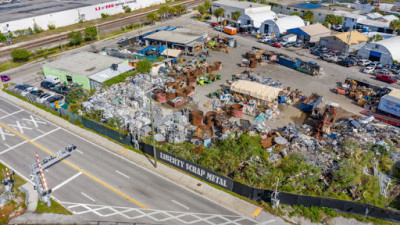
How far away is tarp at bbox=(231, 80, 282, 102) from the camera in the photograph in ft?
148

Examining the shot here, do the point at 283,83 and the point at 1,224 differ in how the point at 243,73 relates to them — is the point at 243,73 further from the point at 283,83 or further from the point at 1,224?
the point at 1,224

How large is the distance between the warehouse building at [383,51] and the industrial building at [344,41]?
3.52 meters

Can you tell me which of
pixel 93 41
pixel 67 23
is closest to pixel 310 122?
pixel 93 41

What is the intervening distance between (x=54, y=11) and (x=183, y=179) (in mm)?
88978

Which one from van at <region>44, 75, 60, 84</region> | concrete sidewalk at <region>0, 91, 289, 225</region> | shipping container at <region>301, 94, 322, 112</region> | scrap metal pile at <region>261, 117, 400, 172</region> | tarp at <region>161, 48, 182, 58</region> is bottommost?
concrete sidewalk at <region>0, 91, 289, 225</region>

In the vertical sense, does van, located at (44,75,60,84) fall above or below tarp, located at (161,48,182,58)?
below

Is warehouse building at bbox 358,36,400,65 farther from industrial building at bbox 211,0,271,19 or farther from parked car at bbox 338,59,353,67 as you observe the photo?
industrial building at bbox 211,0,271,19

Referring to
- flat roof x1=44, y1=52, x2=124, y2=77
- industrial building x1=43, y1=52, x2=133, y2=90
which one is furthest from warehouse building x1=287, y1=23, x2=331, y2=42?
flat roof x1=44, y1=52, x2=124, y2=77

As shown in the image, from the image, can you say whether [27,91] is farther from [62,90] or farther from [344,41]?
[344,41]

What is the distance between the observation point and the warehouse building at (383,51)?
60.6m

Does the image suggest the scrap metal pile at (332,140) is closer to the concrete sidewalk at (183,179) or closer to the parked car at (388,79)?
the concrete sidewalk at (183,179)

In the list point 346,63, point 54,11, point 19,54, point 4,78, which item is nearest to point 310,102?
point 346,63

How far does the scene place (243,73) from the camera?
57.5 meters

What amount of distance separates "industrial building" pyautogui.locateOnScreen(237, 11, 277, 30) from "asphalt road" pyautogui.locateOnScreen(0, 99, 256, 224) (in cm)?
6519
